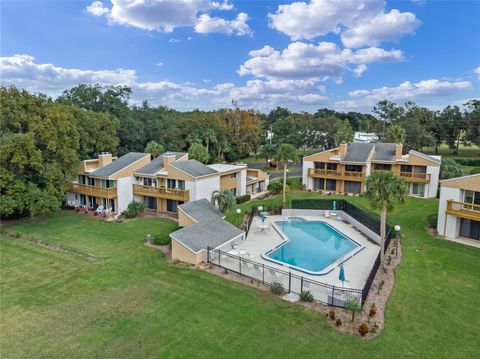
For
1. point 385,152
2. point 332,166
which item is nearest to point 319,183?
point 332,166

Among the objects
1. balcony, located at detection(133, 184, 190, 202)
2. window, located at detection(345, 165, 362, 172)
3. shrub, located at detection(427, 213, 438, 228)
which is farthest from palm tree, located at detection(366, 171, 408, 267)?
window, located at detection(345, 165, 362, 172)

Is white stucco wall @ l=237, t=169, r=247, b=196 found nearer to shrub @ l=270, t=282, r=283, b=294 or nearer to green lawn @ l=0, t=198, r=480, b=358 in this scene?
green lawn @ l=0, t=198, r=480, b=358

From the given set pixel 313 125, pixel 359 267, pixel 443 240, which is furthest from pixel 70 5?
pixel 313 125

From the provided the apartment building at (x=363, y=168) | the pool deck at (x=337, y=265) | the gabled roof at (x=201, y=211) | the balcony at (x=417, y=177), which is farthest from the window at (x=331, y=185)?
the gabled roof at (x=201, y=211)

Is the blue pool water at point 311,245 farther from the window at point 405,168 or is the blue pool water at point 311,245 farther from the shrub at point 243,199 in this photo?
the window at point 405,168

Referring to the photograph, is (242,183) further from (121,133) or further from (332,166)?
(121,133)

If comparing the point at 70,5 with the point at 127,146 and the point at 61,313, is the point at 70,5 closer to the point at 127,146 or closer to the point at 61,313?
the point at 61,313

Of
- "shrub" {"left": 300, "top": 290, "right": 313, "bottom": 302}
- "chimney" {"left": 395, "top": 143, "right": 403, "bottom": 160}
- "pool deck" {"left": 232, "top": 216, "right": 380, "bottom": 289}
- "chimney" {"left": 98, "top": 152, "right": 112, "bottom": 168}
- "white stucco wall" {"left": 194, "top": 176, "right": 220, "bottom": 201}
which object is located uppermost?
"chimney" {"left": 395, "top": 143, "right": 403, "bottom": 160}

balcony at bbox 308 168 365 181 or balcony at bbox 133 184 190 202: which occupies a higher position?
balcony at bbox 308 168 365 181
